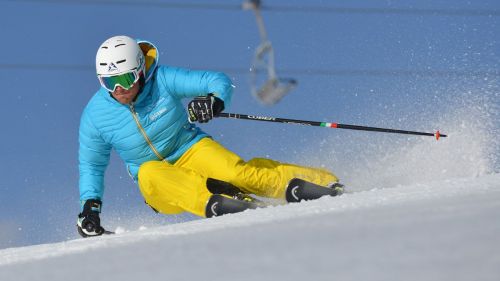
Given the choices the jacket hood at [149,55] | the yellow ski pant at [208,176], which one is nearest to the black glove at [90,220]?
the yellow ski pant at [208,176]

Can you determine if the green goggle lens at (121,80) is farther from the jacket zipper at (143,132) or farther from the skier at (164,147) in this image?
the jacket zipper at (143,132)

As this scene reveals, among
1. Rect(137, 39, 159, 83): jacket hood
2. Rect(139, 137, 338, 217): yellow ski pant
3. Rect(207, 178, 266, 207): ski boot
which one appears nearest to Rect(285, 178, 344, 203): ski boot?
Rect(139, 137, 338, 217): yellow ski pant

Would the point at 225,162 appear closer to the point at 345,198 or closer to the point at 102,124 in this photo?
the point at 102,124

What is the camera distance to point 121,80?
666 cm

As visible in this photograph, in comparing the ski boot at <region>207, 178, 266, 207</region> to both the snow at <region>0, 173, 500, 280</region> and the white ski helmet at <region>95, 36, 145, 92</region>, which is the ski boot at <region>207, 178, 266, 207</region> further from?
the snow at <region>0, 173, 500, 280</region>


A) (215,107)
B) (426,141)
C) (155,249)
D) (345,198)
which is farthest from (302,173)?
(426,141)

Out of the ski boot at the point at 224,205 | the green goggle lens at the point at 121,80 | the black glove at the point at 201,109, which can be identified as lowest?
the ski boot at the point at 224,205

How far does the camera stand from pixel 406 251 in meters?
2.97

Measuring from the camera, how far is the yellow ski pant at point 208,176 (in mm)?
6465

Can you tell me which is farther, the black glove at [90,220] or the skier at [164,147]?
the black glove at [90,220]

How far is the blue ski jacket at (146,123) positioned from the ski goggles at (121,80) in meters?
0.13

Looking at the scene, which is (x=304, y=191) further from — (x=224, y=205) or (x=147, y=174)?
(x=147, y=174)

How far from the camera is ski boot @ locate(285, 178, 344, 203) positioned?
20.8ft

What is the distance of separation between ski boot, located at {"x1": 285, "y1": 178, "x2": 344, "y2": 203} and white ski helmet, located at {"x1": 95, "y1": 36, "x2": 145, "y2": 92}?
1.34 meters
